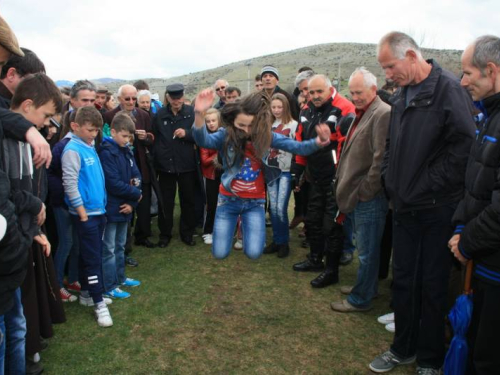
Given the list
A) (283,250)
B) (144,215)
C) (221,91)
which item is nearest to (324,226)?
(283,250)

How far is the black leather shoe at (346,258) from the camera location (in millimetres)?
5516

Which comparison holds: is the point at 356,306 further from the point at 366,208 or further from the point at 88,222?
the point at 88,222

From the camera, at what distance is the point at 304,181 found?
6137mm

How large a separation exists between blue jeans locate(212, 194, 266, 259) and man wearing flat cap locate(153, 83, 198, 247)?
183cm

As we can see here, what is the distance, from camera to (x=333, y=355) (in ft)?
11.4

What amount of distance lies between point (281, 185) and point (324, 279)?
1.45 meters

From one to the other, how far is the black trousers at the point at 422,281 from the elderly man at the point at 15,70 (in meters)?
3.22

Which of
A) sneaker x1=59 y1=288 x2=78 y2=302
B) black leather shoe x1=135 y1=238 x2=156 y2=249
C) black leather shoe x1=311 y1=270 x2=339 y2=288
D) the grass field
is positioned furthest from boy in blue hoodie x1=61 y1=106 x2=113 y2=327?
black leather shoe x1=311 y1=270 x2=339 y2=288

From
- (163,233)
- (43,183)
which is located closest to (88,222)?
(43,183)

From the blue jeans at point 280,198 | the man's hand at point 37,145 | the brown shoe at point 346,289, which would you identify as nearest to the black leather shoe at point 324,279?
the brown shoe at point 346,289

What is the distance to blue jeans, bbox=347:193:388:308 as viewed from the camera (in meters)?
3.92

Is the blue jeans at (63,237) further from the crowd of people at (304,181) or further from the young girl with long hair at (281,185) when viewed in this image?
the young girl with long hair at (281,185)

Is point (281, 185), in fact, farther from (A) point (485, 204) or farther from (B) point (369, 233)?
(A) point (485, 204)

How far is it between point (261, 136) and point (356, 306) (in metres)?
2.00
